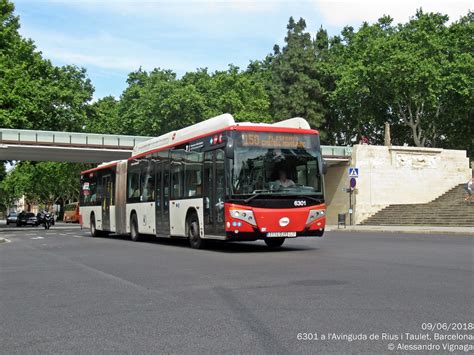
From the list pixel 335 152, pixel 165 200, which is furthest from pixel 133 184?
pixel 335 152

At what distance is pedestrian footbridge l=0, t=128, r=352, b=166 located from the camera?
126ft

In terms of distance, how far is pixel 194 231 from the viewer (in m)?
17.1

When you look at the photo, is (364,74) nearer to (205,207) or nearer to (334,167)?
(334,167)

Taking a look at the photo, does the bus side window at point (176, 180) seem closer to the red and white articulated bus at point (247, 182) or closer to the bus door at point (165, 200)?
the red and white articulated bus at point (247, 182)

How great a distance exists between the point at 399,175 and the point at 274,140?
32.0 m

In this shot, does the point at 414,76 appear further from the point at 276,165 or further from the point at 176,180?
the point at 276,165

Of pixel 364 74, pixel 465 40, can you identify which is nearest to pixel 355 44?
pixel 364 74

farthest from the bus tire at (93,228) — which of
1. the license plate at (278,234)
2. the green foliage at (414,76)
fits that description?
the green foliage at (414,76)

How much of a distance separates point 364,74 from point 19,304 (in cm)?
4725

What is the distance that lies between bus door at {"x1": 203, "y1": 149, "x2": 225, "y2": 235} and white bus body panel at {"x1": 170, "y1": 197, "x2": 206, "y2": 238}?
35 cm

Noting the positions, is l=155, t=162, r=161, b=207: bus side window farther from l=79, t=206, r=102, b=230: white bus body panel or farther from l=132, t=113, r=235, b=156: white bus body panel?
l=79, t=206, r=102, b=230: white bus body panel

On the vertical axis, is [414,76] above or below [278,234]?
above

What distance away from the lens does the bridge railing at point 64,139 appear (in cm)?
3812

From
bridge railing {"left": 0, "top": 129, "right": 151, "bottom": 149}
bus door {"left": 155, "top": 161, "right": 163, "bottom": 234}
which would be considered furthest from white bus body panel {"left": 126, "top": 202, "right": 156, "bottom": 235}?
bridge railing {"left": 0, "top": 129, "right": 151, "bottom": 149}
